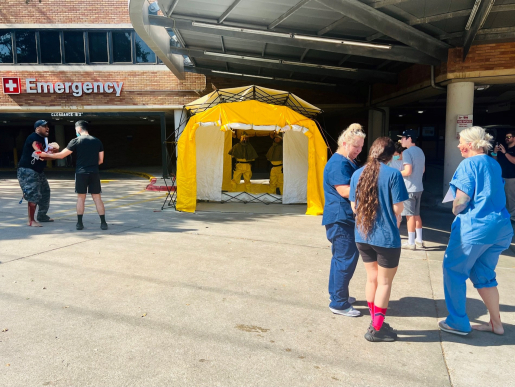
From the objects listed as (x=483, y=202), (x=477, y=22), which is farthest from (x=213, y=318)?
(x=477, y=22)

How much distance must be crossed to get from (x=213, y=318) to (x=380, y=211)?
180 cm

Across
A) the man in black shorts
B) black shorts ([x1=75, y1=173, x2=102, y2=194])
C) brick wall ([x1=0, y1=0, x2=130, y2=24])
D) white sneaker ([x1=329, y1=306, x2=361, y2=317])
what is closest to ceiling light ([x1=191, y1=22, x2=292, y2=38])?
the man in black shorts

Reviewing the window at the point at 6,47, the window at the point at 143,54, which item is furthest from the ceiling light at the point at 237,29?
the window at the point at 6,47

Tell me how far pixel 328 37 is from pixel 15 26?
13581 millimetres

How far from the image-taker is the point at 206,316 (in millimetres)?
3771

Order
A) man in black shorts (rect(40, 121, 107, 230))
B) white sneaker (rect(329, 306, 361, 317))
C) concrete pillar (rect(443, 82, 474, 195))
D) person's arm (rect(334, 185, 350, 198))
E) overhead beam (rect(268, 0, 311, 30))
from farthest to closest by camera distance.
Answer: concrete pillar (rect(443, 82, 474, 195))
overhead beam (rect(268, 0, 311, 30))
man in black shorts (rect(40, 121, 107, 230))
white sneaker (rect(329, 306, 361, 317))
person's arm (rect(334, 185, 350, 198))

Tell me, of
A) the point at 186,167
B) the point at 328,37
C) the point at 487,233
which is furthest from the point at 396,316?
the point at 328,37

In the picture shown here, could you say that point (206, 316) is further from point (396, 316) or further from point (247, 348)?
point (396, 316)

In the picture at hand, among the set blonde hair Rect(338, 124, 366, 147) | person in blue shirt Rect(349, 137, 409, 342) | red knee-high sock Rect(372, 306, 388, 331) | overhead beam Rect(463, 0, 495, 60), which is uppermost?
overhead beam Rect(463, 0, 495, 60)

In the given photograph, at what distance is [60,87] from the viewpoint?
16203 millimetres

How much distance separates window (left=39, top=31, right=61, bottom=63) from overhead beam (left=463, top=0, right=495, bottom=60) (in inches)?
580

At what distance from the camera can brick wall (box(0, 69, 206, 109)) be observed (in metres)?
16.2

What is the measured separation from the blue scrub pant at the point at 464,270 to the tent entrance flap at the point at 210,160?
26.6 ft

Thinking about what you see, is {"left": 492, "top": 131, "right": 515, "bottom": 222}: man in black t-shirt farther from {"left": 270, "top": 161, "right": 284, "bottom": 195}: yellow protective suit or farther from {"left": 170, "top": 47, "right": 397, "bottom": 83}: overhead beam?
{"left": 270, "top": 161, "right": 284, "bottom": 195}: yellow protective suit
